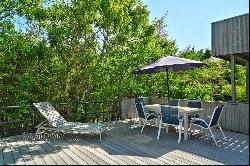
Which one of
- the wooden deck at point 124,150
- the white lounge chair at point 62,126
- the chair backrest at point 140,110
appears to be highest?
the chair backrest at point 140,110

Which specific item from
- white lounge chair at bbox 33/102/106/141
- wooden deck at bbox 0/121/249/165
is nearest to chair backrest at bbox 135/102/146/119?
wooden deck at bbox 0/121/249/165

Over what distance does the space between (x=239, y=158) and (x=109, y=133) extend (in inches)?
163

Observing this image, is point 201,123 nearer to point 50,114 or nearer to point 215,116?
point 215,116

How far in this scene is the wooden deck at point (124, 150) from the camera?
21.2ft

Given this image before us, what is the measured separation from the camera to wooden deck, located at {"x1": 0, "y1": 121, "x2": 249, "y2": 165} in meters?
6.46

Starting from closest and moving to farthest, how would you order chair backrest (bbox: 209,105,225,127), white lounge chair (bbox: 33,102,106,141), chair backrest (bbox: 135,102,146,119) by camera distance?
chair backrest (bbox: 209,105,225,127) < white lounge chair (bbox: 33,102,106,141) < chair backrest (bbox: 135,102,146,119)

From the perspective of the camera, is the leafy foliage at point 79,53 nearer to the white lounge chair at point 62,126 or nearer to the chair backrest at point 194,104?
the white lounge chair at point 62,126

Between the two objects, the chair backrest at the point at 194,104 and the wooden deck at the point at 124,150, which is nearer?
the wooden deck at the point at 124,150

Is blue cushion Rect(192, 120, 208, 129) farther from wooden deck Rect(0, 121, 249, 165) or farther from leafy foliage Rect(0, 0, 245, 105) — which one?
leafy foliage Rect(0, 0, 245, 105)

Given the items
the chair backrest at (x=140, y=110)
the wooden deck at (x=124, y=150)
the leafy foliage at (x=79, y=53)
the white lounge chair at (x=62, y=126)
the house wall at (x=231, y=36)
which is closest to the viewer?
the wooden deck at (x=124, y=150)

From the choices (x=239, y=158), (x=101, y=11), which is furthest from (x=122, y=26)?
(x=239, y=158)

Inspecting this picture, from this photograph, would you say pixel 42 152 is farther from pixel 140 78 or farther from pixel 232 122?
pixel 140 78

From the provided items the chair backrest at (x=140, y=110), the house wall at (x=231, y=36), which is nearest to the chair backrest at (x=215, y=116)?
the house wall at (x=231, y=36)

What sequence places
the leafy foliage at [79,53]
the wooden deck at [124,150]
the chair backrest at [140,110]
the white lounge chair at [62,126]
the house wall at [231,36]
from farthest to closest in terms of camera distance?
the leafy foliage at [79,53] → the chair backrest at [140,110] → the house wall at [231,36] → the white lounge chair at [62,126] → the wooden deck at [124,150]
